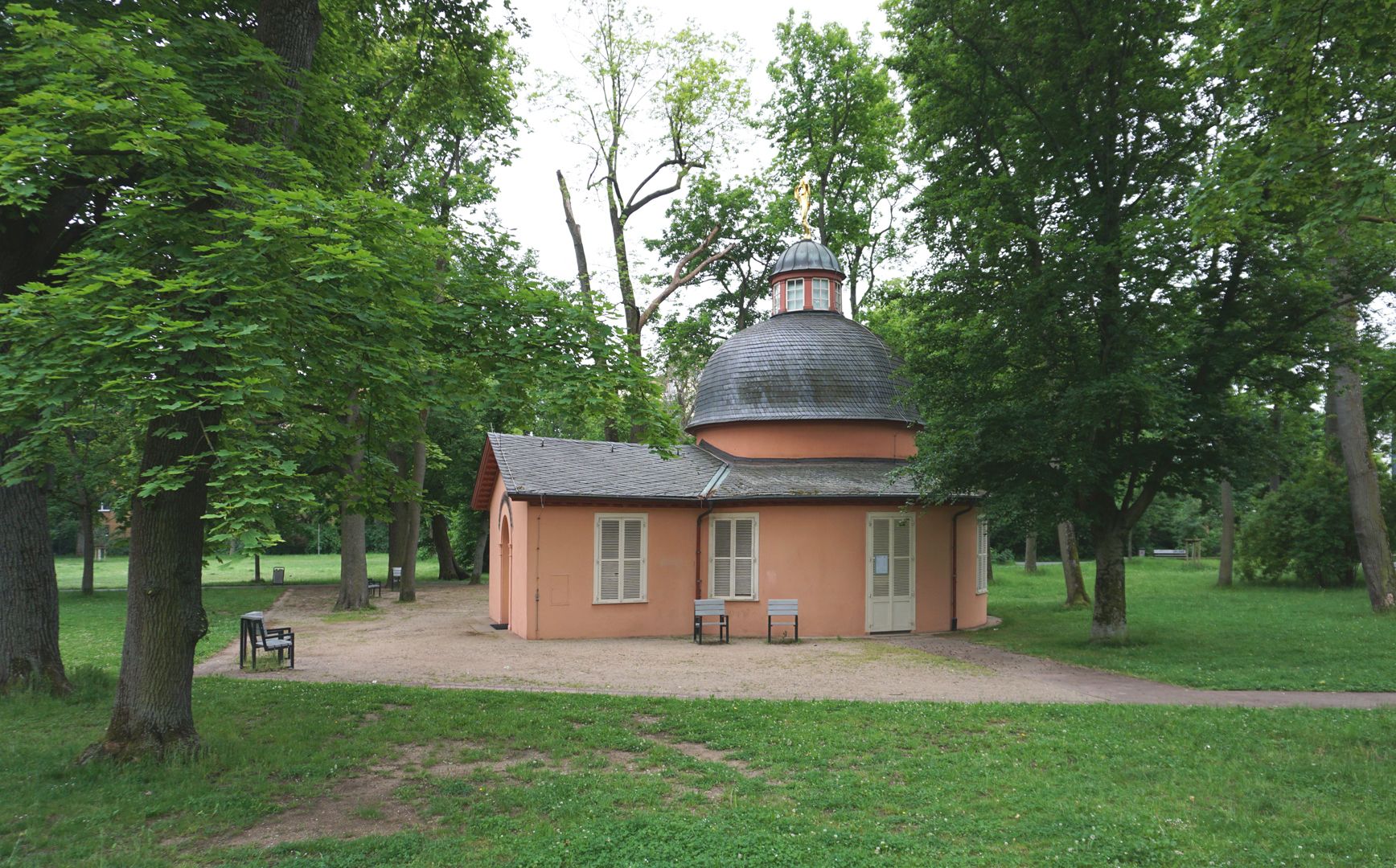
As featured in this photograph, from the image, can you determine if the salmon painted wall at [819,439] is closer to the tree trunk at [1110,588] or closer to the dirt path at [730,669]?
the dirt path at [730,669]

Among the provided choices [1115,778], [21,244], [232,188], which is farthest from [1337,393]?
[21,244]

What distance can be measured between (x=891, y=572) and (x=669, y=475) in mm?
5448

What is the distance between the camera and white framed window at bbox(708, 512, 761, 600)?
18125 millimetres

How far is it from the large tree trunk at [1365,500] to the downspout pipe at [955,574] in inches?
347

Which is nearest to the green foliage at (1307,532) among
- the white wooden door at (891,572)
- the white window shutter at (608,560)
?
the white wooden door at (891,572)

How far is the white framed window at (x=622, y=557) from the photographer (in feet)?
58.0

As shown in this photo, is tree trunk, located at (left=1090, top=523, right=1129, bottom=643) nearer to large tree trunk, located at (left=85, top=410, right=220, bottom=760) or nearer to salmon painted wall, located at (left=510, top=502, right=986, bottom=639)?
salmon painted wall, located at (left=510, top=502, right=986, bottom=639)

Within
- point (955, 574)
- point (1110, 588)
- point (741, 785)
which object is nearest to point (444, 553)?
point (955, 574)

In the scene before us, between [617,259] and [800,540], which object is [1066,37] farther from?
[617,259]

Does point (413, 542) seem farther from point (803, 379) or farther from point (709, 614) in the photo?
point (803, 379)

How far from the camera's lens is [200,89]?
7000mm

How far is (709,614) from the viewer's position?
17.2 m

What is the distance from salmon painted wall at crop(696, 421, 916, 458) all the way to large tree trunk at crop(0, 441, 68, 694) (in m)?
14.1

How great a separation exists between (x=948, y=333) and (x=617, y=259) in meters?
15.8
